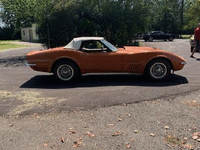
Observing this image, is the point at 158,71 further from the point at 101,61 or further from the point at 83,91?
the point at 83,91

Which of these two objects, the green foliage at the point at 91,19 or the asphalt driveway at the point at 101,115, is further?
the green foliage at the point at 91,19

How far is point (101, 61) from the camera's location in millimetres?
6434

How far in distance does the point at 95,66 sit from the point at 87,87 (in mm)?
731

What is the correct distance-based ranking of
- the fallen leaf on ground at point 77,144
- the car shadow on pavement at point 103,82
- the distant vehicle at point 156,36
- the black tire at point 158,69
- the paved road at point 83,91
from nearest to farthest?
1. the fallen leaf on ground at point 77,144
2. the paved road at point 83,91
3. the car shadow on pavement at point 103,82
4. the black tire at point 158,69
5. the distant vehicle at point 156,36

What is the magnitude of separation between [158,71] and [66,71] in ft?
9.02

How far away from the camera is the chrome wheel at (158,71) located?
6.47 meters

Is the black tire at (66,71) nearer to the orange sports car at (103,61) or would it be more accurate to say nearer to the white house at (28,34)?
the orange sports car at (103,61)

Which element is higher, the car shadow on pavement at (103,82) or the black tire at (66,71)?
the black tire at (66,71)

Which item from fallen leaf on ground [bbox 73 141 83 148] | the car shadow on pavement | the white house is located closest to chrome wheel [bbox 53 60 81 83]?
the car shadow on pavement

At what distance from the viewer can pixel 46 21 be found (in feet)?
45.6

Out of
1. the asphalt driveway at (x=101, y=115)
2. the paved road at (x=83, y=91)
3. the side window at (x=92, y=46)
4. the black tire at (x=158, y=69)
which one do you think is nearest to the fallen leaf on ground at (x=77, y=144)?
the asphalt driveway at (x=101, y=115)

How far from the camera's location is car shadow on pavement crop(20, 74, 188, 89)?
630 cm

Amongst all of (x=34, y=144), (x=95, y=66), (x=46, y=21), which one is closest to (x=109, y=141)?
(x=34, y=144)

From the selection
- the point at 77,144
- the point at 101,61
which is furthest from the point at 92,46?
the point at 77,144
